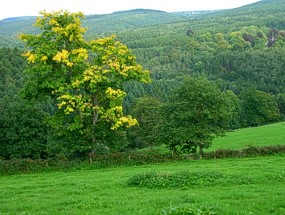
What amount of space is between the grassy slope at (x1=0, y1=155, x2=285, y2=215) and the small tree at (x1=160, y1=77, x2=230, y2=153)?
9847 mm

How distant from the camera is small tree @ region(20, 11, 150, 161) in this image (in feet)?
99.5

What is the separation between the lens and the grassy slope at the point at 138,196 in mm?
15227

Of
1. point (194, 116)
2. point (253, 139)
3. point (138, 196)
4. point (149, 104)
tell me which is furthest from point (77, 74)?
point (149, 104)

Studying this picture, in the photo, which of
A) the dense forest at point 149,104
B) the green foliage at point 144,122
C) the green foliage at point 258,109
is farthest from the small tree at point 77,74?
the green foliage at point 258,109

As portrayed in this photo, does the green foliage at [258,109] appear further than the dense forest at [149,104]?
Yes

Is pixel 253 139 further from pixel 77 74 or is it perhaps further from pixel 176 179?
pixel 176 179

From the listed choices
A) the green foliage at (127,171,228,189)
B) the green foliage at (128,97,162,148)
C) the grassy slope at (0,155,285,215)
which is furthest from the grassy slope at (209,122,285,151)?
the green foliage at (127,171,228,189)

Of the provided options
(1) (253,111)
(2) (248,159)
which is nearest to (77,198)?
(2) (248,159)

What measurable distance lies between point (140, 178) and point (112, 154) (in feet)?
38.3

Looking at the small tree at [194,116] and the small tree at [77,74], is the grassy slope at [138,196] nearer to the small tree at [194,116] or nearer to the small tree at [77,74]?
the small tree at [77,74]

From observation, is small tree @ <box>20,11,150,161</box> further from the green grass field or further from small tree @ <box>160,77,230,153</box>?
the green grass field

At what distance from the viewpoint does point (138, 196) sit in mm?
18469

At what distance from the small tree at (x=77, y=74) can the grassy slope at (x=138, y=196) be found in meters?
7.50

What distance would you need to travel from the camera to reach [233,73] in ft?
568
